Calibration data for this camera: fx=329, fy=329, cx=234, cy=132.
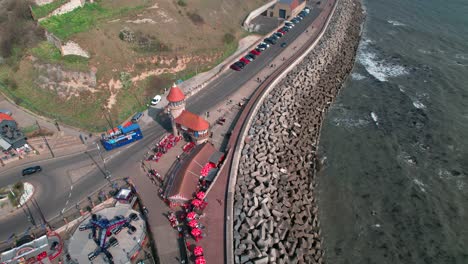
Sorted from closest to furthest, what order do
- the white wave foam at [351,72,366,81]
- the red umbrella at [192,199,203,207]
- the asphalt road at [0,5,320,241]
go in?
the red umbrella at [192,199,203,207]
the asphalt road at [0,5,320,241]
the white wave foam at [351,72,366,81]

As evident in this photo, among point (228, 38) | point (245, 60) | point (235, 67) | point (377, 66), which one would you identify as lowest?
point (377, 66)

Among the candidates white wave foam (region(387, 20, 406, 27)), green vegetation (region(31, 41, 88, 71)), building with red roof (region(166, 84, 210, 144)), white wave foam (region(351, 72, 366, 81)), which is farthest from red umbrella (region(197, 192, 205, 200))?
white wave foam (region(387, 20, 406, 27))

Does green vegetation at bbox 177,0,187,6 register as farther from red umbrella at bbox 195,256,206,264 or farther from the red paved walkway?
red umbrella at bbox 195,256,206,264

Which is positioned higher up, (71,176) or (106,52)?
(106,52)

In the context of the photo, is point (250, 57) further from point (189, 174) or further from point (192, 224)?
point (192, 224)

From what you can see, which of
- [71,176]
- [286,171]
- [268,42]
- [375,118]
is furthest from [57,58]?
[375,118]

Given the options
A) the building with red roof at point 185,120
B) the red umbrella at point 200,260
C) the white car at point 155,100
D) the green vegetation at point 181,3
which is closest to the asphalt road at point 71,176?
the white car at point 155,100
